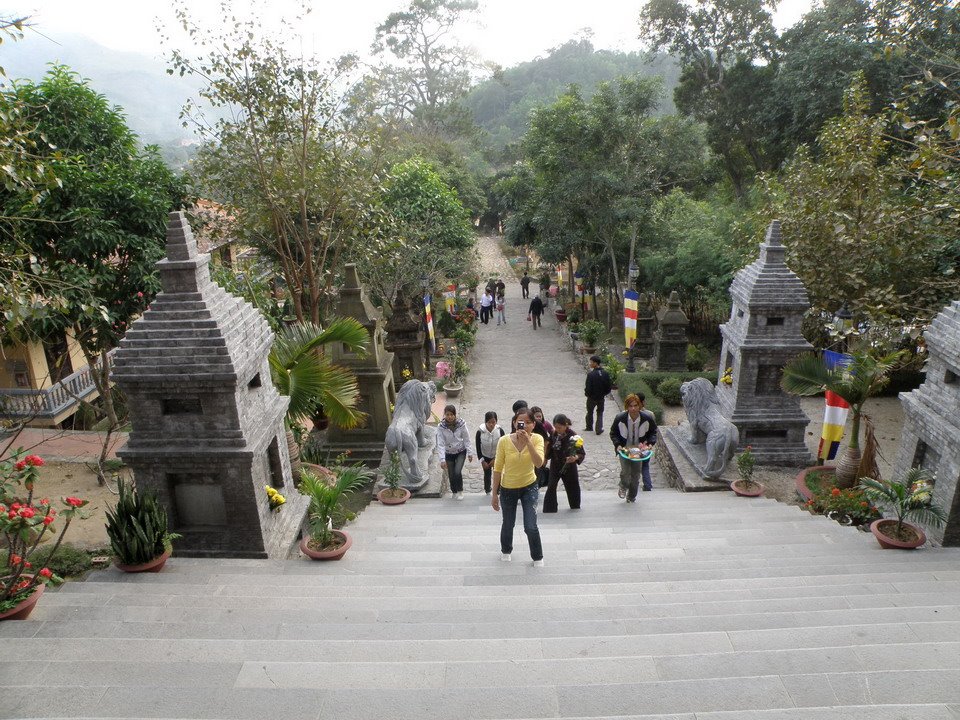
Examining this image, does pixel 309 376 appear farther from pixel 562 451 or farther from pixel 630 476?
pixel 630 476

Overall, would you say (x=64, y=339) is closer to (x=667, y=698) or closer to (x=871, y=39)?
(x=667, y=698)

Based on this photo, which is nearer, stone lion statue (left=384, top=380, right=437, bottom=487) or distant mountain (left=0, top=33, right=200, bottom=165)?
stone lion statue (left=384, top=380, right=437, bottom=487)

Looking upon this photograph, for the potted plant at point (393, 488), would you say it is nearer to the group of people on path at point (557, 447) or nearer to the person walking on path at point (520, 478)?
the group of people on path at point (557, 447)

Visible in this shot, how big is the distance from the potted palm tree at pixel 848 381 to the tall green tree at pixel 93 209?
9352 mm

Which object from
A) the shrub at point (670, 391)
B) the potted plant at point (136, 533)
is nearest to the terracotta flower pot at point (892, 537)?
the potted plant at point (136, 533)

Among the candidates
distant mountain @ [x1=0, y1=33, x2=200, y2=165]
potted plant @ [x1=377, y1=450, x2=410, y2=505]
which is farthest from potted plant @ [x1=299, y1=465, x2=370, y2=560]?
distant mountain @ [x1=0, y1=33, x2=200, y2=165]

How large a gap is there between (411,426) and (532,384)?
342 inches

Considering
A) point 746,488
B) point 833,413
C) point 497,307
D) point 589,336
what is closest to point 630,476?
point 746,488

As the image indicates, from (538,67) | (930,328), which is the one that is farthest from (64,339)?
(538,67)

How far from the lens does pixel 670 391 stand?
16219 millimetres

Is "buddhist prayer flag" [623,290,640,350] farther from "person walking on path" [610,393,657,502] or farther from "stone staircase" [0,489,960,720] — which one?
"stone staircase" [0,489,960,720]

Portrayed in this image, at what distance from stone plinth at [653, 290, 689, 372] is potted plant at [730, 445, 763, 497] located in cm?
845

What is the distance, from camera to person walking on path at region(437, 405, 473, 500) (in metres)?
9.29

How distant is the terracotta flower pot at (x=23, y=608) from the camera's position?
5.16 metres
